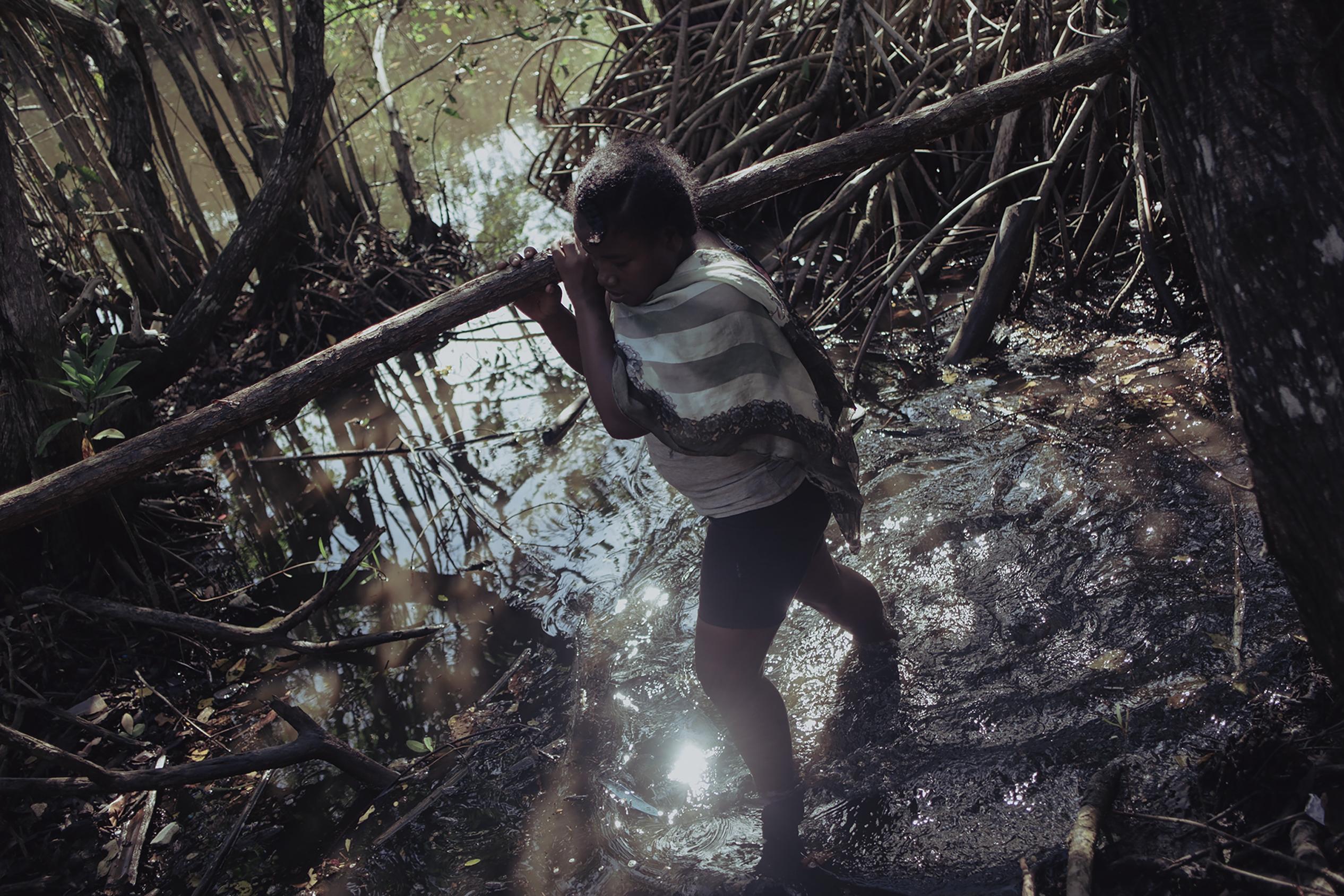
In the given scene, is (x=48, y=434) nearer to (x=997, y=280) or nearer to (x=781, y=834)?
(x=781, y=834)

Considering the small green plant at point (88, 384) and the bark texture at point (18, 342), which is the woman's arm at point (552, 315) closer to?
the small green plant at point (88, 384)

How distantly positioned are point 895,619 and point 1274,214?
5.29 feet

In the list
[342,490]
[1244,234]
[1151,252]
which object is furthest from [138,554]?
[1151,252]

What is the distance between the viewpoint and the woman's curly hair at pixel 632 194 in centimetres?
170

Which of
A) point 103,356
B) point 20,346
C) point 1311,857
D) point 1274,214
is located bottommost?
point 1311,857

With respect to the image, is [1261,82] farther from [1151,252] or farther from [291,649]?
[291,649]

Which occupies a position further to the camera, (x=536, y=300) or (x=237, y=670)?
(x=237, y=670)

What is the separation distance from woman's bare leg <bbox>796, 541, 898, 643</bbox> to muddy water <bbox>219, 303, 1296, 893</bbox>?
120mm

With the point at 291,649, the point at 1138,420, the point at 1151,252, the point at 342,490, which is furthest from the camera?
the point at 342,490

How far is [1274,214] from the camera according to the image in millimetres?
1533

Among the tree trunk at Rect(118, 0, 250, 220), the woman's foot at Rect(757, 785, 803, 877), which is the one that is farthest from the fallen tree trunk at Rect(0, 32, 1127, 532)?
the tree trunk at Rect(118, 0, 250, 220)

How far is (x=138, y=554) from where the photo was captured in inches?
136

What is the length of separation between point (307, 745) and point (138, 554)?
1.36m

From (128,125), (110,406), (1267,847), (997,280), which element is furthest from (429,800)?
(128,125)
